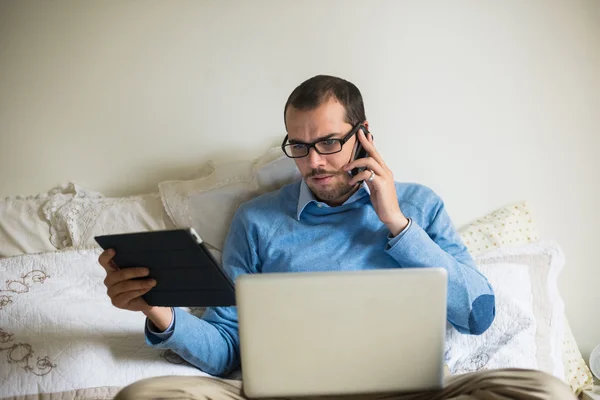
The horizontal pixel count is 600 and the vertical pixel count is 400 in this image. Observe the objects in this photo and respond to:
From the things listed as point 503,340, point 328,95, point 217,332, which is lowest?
point 503,340

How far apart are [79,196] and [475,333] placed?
3.88ft

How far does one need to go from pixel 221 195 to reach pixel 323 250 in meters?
0.38

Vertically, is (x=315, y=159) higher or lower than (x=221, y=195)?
higher

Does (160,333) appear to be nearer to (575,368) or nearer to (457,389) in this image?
(457,389)

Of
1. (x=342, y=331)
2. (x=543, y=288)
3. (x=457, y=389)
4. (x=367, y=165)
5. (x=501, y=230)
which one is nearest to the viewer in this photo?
(x=342, y=331)

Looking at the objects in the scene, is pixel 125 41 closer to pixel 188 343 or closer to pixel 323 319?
pixel 188 343

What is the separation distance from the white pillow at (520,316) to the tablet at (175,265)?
2.27 feet

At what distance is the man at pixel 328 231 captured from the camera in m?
Answer: 1.48

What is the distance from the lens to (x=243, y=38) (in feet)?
6.40

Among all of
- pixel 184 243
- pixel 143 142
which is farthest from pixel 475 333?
pixel 143 142

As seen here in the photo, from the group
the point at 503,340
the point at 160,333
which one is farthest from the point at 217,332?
the point at 503,340

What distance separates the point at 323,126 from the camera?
1558mm

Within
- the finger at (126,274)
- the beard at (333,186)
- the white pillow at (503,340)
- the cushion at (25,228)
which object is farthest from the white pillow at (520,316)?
the cushion at (25,228)

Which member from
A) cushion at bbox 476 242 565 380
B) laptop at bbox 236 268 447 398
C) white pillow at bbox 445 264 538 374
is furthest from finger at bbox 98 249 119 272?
cushion at bbox 476 242 565 380
